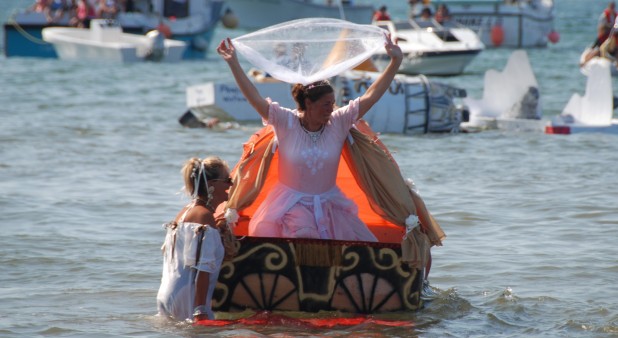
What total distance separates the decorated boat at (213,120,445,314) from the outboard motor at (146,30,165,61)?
23.9m

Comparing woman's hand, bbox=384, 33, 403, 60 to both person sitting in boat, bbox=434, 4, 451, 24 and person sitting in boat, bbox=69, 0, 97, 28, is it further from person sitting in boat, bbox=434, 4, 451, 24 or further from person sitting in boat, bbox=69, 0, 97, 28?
person sitting in boat, bbox=69, 0, 97, 28

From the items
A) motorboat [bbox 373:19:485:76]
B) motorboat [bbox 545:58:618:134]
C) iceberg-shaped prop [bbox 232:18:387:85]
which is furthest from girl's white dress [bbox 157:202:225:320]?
motorboat [bbox 373:19:485:76]

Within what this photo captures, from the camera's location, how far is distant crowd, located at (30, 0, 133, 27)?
108 ft

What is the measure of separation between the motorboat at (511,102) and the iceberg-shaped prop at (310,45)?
29.9ft

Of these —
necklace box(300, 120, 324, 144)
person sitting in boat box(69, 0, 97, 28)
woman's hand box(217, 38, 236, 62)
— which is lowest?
necklace box(300, 120, 324, 144)

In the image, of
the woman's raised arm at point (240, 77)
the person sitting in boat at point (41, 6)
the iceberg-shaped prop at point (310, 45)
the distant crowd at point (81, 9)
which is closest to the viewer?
the woman's raised arm at point (240, 77)

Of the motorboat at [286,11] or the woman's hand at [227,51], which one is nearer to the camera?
the woman's hand at [227,51]

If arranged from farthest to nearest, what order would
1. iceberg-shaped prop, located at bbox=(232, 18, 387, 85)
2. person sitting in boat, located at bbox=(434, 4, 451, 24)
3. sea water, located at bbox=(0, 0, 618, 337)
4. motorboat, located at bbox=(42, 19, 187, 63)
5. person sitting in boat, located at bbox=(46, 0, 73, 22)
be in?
person sitting in boat, located at bbox=(46, 0, 73, 22)
person sitting in boat, located at bbox=(434, 4, 451, 24)
motorboat, located at bbox=(42, 19, 187, 63)
sea water, located at bbox=(0, 0, 618, 337)
iceberg-shaped prop, located at bbox=(232, 18, 387, 85)

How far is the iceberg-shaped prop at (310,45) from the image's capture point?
655cm

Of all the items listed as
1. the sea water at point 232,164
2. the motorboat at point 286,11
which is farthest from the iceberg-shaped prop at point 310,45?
the motorboat at point 286,11

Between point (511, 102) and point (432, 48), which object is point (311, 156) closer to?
point (511, 102)

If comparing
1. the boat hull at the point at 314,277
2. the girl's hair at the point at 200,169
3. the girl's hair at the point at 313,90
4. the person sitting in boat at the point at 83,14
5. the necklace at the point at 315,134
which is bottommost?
the boat hull at the point at 314,277

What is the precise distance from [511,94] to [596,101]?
1.52 meters

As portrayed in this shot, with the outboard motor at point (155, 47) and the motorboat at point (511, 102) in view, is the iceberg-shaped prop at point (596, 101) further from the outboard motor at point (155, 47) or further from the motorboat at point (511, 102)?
the outboard motor at point (155, 47)
